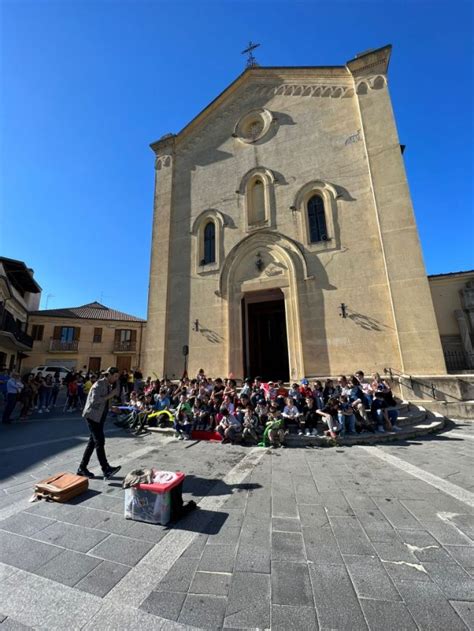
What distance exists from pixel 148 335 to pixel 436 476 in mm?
11813

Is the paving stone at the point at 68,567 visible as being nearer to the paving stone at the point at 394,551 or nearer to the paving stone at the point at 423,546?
the paving stone at the point at 394,551

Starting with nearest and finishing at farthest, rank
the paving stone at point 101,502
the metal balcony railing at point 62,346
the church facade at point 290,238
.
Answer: the paving stone at point 101,502, the church facade at point 290,238, the metal balcony railing at point 62,346

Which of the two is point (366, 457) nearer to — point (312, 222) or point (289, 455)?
point (289, 455)

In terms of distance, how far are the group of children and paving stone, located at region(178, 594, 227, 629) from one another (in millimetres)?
4568

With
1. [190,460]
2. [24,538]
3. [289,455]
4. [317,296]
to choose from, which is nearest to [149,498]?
[24,538]

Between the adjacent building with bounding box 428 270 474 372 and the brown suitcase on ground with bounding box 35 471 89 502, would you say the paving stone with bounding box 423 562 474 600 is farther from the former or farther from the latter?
the adjacent building with bounding box 428 270 474 372

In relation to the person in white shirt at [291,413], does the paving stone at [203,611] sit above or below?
below

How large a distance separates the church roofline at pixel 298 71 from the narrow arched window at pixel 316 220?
5.84 metres

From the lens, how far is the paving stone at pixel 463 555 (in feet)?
7.68

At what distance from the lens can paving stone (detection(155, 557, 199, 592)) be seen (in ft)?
6.96

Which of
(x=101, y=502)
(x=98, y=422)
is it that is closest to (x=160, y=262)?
(x=98, y=422)

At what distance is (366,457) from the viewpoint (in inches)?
211

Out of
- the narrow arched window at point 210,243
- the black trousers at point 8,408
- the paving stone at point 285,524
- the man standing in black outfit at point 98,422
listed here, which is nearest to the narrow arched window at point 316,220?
the narrow arched window at point 210,243

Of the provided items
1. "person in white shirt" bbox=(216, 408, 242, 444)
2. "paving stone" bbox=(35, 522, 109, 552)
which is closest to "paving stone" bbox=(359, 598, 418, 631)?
"paving stone" bbox=(35, 522, 109, 552)
